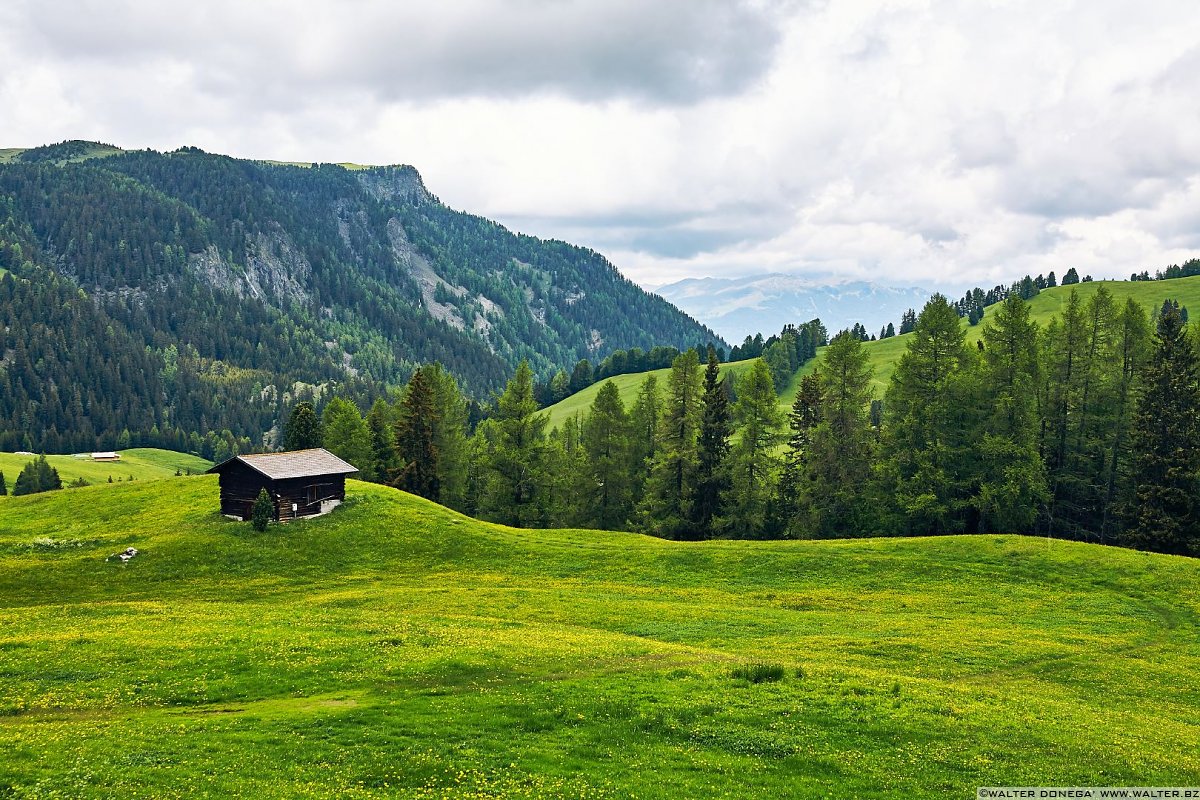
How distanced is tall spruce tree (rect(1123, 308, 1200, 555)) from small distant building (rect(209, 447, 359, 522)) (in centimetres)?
6654

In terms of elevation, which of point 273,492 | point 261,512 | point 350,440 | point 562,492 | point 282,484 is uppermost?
point 350,440

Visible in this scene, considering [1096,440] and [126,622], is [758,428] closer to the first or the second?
[1096,440]

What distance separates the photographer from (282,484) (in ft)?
197

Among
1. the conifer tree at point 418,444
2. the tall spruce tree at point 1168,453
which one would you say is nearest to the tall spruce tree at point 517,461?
the conifer tree at point 418,444

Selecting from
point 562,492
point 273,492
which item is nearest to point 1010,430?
point 562,492

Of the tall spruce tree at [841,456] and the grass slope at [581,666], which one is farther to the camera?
the tall spruce tree at [841,456]

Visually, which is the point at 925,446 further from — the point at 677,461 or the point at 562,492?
the point at 562,492

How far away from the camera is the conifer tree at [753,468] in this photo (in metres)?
73.1

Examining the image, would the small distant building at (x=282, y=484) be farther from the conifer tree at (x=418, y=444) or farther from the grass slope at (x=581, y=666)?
the conifer tree at (x=418, y=444)

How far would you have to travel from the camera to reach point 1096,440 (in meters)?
66.8

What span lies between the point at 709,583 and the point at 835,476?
26488mm

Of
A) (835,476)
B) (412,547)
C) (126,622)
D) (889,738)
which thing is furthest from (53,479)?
(889,738)

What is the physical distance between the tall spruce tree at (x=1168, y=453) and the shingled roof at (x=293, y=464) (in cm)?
6625

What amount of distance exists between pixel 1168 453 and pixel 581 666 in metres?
55.0
